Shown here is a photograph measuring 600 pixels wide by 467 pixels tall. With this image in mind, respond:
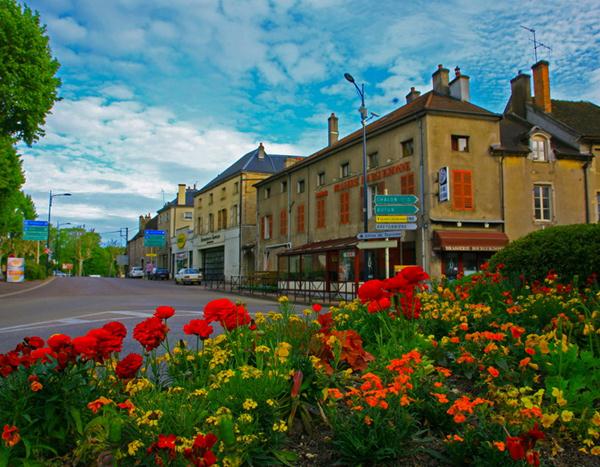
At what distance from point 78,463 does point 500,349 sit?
2.59 m

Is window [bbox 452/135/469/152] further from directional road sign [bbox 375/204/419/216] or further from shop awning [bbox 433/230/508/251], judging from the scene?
directional road sign [bbox 375/204/419/216]

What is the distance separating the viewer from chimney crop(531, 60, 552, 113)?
28453 millimetres

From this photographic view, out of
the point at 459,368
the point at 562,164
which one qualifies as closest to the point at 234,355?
the point at 459,368

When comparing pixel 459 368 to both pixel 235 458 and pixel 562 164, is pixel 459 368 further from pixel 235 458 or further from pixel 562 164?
pixel 562 164

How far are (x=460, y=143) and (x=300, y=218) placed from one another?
40.5ft

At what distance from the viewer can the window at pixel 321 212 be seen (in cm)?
2960

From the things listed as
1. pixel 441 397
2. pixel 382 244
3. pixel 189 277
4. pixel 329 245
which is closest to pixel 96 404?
pixel 441 397

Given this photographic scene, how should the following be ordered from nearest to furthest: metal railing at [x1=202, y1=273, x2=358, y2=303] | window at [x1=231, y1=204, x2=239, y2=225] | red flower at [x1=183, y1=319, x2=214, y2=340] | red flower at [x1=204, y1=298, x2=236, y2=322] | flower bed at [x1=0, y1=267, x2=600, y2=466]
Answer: flower bed at [x1=0, y1=267, x2=600, y2=466], red flower at [x1=183, y1=319, x2=214, y2=340], red flower at [x1=204, y1=298, x2=236, y2=322], metal railing at [x1=202, y1=273, x2=358, y2=303], window at [x1=231, y1=204, x2=239, y2=225]

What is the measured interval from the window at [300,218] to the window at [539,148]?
14146 mm

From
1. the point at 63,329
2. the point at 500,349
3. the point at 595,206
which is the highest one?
the point at 595,206

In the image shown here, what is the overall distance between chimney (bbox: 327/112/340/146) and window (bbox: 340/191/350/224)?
30.5 feet

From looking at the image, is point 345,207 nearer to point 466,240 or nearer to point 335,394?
point 466,240

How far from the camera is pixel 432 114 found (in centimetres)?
2241

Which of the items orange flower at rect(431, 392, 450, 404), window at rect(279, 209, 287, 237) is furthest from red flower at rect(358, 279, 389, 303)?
window at rect(279, 209, 287, 237)
